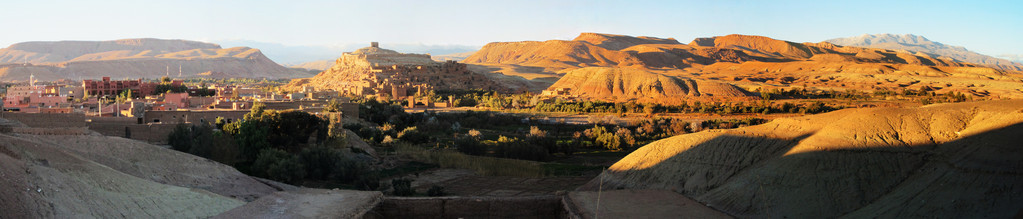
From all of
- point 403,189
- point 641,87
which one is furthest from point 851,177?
point 641,87

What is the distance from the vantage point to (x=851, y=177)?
9062 millimetres

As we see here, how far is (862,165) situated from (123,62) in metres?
138

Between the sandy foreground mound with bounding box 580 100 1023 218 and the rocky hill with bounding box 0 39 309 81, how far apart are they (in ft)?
355

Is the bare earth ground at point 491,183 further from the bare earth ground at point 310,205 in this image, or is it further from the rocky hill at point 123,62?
the rocky hill at point 123,62

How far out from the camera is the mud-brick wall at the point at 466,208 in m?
11.7

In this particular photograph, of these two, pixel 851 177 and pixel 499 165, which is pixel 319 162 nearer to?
pixel 499 165

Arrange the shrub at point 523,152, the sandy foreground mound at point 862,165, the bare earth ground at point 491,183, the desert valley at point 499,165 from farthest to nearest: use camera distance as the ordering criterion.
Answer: the shrub at point 523,152 < the bare earth ground at point 491,183 < the desert valley at point 499,165 < the sandy foreground mound at point 862,165

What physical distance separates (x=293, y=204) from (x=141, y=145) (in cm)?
347

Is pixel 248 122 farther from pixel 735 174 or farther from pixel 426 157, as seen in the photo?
pixel 735 174

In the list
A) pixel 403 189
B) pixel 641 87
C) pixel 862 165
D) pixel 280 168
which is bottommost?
pixel 403 189

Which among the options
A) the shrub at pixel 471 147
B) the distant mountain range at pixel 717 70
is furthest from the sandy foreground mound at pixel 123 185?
the distant mountain range at pixel 717 70

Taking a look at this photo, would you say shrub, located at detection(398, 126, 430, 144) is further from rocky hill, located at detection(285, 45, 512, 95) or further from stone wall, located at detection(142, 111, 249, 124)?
rocky hill, located at detection(285, 45, 512, 95)

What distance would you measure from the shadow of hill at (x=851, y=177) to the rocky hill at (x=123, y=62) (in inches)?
4264

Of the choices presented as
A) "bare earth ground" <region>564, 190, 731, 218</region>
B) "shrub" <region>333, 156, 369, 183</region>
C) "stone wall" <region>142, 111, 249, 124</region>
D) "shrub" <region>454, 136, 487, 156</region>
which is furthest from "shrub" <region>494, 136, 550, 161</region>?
"bare earth ground" <region>564, 190, 731, 218</region>
